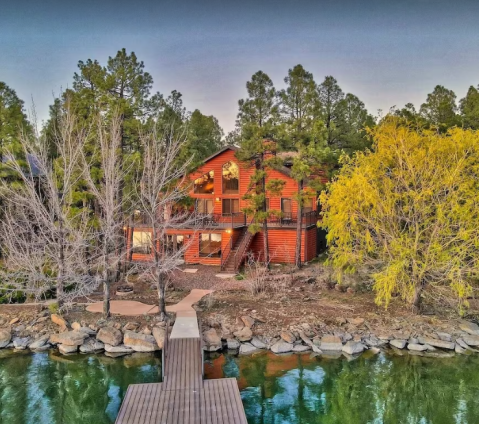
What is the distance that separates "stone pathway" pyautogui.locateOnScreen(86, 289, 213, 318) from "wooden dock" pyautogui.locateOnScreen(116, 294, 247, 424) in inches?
122

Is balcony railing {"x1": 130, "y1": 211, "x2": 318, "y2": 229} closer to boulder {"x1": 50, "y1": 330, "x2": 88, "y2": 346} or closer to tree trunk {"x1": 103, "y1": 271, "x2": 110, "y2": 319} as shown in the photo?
tree trunk {"x1": 103, "y1": 271, "x2": 110, "y2": 319}

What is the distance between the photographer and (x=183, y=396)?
362 inches

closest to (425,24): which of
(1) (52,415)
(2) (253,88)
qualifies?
(2) (253,88)

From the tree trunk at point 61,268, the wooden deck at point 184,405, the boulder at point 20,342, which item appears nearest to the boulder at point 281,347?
the wooden deck at point 184,405

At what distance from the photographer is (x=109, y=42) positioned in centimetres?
1938

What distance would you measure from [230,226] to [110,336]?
38.3ft

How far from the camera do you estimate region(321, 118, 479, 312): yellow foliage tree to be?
43.3ft

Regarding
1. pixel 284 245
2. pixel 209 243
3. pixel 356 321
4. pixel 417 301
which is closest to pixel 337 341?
pixel 356 321

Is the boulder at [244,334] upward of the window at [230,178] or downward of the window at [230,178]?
downward

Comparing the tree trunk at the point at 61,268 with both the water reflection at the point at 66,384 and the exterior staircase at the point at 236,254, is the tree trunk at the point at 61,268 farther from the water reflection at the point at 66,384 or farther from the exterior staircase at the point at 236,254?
the exterior staircase at the point at 236,254

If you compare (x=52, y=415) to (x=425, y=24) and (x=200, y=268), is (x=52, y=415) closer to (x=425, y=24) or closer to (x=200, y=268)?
(x=200, y=268)

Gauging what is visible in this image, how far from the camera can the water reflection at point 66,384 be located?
978 cm

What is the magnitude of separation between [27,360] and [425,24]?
76.9ft

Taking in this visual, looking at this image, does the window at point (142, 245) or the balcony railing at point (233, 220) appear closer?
the window at point (142, 245)
